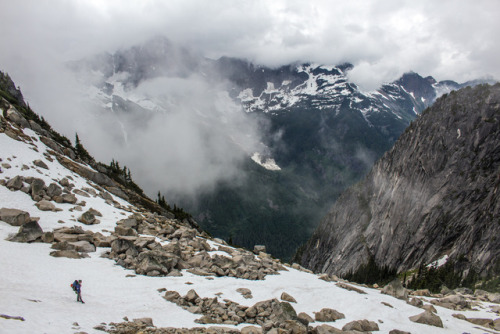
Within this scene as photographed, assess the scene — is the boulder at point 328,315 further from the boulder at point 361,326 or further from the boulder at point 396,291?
the boulder at point 396,291

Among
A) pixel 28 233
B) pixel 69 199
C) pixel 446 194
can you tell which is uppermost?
pixel 446 194

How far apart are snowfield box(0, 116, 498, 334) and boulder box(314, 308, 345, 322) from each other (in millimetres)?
537

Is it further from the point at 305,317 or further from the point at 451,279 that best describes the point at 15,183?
the point at 451,279

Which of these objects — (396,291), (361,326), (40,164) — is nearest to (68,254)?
(361,326)

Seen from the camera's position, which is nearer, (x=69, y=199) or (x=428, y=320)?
(x=428, y=320)

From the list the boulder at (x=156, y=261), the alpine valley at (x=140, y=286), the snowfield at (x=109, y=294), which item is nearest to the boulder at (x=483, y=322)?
the alpine valley at (x=140, y=286)

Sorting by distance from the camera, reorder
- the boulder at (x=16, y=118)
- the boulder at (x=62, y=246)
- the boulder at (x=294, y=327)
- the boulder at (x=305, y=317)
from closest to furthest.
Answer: the boulder at (x=294, y=327) → the boulder at (x=305, y=317) → the boulder at (x=62, y=246) → the boulder at (x=16, y=118)

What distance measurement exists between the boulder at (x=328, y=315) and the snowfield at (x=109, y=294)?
54cm

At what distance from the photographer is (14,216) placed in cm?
3609

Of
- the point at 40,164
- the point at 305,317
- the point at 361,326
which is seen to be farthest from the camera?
the point at 40,164

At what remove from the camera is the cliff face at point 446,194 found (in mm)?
130000

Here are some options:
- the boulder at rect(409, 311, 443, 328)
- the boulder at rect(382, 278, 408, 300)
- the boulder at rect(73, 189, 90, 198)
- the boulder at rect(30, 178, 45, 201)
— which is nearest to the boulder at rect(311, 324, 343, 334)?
the boulder at rect(409, 311, 443, 328)

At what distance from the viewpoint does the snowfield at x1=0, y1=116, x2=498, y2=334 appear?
20438 millimetres

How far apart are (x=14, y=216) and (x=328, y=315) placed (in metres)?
35.0
